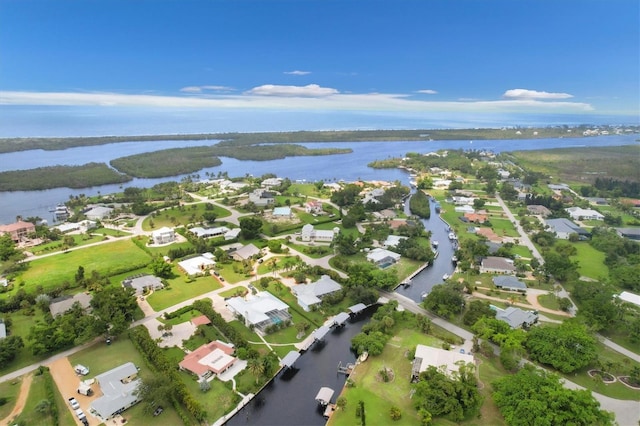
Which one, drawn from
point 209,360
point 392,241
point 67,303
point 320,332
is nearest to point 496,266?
point 392,241

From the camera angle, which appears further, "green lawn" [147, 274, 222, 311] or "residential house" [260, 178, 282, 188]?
"residential house" [260, 178, 282, 188]

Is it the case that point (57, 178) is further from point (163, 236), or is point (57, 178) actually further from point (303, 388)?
point (303, 388)

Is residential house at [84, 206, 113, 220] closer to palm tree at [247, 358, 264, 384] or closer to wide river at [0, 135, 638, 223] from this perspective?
wide river at [0, 135, 638, 223]

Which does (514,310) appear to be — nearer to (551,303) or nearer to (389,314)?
(551,303)

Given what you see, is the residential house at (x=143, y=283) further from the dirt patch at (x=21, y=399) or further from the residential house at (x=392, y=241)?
the residential house at (x=392, y=241)

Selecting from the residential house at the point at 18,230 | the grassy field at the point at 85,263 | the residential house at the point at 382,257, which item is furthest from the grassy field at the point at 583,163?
the residential house at the point at 18,230

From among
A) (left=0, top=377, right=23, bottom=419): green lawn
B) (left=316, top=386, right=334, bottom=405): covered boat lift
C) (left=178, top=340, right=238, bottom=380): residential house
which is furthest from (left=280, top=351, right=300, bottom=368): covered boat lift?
(left=0, top=377, right=23, bottom=419): green lawn

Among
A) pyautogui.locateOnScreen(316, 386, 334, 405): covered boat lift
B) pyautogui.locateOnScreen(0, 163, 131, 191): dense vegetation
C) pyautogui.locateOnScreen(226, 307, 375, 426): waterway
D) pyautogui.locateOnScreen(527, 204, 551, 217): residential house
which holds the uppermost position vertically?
pyautogui.locateOnScreen(0, 163, 131, 191): dense vegetation
